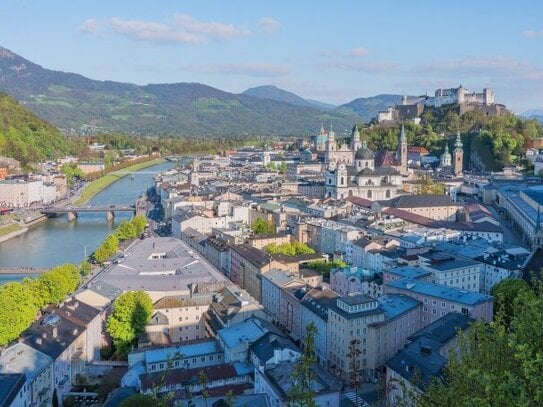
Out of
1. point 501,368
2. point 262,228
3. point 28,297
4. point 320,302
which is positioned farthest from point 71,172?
point 501,368

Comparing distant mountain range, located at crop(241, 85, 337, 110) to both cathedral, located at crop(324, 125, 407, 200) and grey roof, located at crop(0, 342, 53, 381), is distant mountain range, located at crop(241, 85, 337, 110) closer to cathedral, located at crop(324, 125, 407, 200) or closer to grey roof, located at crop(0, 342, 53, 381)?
cathedral, located at crop(324, 125, 407, 200)

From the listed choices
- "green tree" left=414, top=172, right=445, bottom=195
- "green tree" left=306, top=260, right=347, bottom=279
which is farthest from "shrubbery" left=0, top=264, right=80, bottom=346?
"green tree" left=414, top=172, right=445, bottom=195

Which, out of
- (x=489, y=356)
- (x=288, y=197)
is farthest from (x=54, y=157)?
(x=489, y=356)

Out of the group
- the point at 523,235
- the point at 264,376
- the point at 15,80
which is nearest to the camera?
the point at 264,376

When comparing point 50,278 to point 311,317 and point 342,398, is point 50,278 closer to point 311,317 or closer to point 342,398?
point 311,317

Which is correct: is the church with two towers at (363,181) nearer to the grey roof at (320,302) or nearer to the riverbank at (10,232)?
the riverbank at (10,232)

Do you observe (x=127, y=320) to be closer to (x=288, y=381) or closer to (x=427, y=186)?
(x=288, y=381)

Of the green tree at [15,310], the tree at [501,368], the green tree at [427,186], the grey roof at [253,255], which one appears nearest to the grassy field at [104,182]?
the green tree at [427,186]
